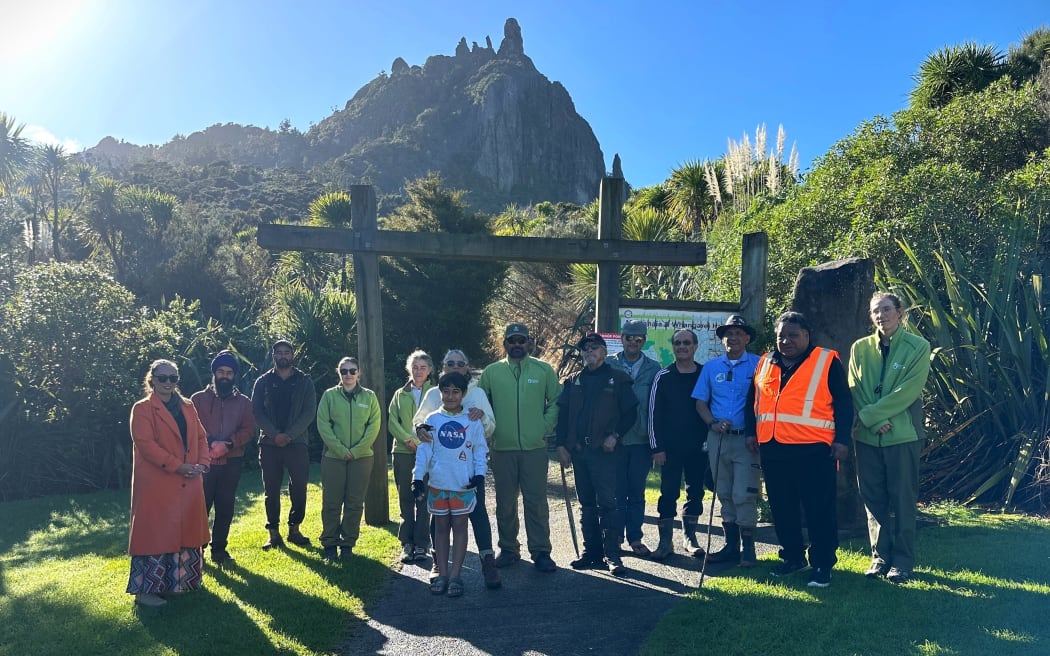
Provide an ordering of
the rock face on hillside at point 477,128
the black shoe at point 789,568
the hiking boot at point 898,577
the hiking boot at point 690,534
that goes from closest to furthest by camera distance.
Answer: the hiking boot at point 898,577 < the black shoe at point 789,568 < the hiking boot at point 690,534 < the rock face on hillside at point 477,128

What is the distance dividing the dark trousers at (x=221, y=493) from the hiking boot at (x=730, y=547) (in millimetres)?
4111

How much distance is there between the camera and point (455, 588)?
17.5ft

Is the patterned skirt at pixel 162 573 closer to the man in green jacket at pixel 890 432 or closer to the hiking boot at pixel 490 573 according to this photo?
the hiking boot at pixel 490 573

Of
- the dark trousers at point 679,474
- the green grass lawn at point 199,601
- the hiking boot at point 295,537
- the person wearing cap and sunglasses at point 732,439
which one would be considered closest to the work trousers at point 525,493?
the dark trousers at point 679,474

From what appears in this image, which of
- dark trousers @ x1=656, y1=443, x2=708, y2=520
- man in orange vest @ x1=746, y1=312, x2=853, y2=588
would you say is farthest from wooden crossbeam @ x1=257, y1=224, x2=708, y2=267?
man in orange vest @ x1=746, y1=312, x2=853, y2=588

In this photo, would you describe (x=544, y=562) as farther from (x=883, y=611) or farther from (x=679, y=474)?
(x=883, y=611)

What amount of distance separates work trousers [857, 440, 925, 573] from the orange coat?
4836mm

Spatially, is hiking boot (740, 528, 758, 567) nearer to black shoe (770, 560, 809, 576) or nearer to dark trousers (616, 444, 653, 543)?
black shoe (770, 560, 809, 576)

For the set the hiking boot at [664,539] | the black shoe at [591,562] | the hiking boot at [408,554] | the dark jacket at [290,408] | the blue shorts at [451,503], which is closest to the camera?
the blue shorts at [451,503]

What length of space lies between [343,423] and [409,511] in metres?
0.97

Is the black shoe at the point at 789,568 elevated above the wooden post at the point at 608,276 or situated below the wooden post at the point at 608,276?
below

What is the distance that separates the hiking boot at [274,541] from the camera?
696 cm

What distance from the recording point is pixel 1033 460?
23.6ft

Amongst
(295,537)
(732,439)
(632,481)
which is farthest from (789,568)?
(295,537)
